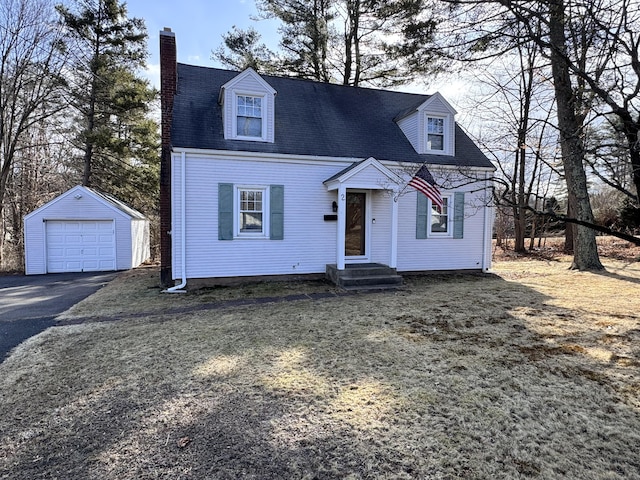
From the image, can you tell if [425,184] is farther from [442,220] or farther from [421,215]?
[442,220]

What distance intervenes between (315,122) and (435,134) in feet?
12.6

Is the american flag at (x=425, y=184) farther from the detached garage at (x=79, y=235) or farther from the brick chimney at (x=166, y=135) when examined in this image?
the detached garage at (x=79, y=235)

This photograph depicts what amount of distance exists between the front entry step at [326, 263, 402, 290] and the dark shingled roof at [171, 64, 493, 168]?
10.9 feet

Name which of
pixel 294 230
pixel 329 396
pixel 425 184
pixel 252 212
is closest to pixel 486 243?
pixel 425 184

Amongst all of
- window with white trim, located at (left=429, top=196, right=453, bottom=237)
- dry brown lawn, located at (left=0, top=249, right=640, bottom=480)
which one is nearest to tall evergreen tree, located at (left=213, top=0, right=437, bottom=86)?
window with white trim, located at (left=429, top=196, right=453, bottom=237)

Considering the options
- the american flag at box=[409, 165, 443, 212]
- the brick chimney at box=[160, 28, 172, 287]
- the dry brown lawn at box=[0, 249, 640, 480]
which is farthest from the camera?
the brick chimney at box=[160, 28, 172, 287]

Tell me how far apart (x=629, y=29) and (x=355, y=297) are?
6288mm

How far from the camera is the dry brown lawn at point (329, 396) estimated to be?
8.41 feet

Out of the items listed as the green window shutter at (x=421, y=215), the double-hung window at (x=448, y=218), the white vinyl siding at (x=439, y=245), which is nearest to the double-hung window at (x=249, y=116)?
the white vinyl siding at (x=439, y=245)

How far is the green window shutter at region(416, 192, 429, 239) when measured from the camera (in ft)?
36.4

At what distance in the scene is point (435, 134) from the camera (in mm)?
11555

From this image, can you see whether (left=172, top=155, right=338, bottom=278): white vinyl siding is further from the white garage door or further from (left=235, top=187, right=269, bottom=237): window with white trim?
the white garage door

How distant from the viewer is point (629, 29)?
464 cm

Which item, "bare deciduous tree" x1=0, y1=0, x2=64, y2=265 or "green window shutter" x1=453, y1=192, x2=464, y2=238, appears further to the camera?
"bare deciduous tree" x1=0, y1=0, x2=64, y2=265
